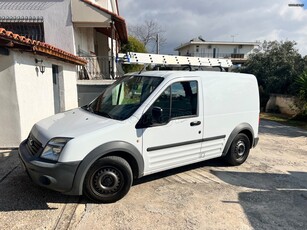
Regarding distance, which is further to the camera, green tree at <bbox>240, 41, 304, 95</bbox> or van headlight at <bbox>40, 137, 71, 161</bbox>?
green tree at <bbox>240, 41, 304, 95</bbox>

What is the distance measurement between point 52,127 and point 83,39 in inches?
400

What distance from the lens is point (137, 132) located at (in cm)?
364

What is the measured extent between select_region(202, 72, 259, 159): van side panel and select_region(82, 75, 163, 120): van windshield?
1.06 meters

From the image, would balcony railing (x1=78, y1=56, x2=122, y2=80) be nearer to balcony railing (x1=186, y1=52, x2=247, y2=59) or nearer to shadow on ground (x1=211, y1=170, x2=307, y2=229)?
shadow on ground (x1=211, y1=170, x2=307, y2=229)

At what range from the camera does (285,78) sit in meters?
16.3

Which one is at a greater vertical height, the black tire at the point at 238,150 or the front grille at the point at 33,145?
the front grille at the point at 33,145

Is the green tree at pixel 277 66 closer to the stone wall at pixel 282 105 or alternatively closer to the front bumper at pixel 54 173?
the stone wall at pixel 282 105

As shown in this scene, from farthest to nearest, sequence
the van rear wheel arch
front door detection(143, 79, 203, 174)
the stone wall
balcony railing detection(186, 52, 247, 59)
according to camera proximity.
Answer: balcony railing detection(186, 52, 247, 59), the stone wall, the van rear wheel arch, front door detection(143, 79, 203, 174)

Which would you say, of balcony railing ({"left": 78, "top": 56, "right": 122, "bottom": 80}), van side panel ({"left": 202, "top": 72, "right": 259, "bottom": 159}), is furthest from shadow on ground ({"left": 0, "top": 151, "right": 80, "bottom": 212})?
balcony railing ({"left": 78, "top": 56, "right": 122, "bottom": 80})

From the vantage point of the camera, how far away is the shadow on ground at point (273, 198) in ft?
10.8

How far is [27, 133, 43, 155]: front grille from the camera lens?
3.44 m

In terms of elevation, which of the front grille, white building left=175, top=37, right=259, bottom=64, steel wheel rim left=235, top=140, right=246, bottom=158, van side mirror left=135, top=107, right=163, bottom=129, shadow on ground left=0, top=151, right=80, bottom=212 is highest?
white building left=175, top=37, right=259, bottom=64

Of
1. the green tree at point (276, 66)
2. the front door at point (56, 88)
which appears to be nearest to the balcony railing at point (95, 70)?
→ the front door at point (56, 88)

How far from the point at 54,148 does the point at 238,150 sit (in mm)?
3652
